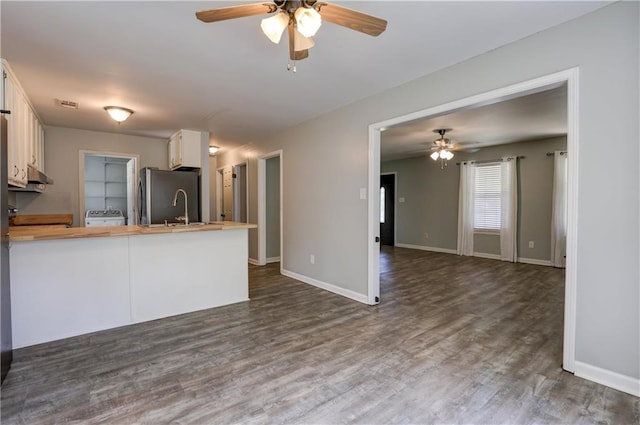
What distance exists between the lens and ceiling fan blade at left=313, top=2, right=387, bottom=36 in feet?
4.99

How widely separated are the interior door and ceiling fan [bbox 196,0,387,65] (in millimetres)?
5345

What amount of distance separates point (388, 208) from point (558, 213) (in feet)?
13.3

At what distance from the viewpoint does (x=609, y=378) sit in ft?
6.41

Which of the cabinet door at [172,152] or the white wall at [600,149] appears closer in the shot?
the white wall at [600,149]

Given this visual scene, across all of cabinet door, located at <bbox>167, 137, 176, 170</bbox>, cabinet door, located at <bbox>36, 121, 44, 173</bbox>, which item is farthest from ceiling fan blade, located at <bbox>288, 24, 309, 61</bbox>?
cabinet door, located at <bbox>36, 121, 44, 173</bbox>

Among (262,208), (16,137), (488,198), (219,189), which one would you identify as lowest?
(262,208)

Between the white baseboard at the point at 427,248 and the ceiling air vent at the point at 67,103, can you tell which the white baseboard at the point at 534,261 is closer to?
the white baseboard at the point at 427,248

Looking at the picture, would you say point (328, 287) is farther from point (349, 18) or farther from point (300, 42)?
point (349, 18)

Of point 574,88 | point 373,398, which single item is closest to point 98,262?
point 373,398

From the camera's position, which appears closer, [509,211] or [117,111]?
[117,111]

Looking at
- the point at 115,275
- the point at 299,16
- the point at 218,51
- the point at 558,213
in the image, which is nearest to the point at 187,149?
the point at 115,275

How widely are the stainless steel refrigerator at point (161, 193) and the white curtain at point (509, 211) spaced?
6.06 m

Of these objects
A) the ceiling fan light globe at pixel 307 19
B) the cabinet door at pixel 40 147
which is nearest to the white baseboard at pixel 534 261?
the ceiling fan light globe at pixel 307 19

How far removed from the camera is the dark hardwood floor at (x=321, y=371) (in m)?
1.74
